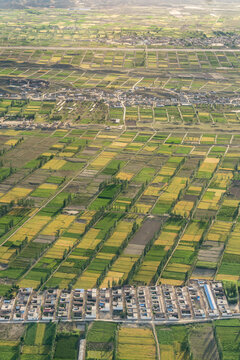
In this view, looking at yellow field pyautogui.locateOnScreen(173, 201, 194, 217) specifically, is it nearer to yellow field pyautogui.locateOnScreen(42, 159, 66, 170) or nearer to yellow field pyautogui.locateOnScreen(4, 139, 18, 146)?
yellow field pyautogui.locateOnScreen(42, 159, 66, 170)

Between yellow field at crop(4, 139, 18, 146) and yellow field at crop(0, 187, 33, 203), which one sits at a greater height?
yellow field at crop(0, 187, 33, 203)

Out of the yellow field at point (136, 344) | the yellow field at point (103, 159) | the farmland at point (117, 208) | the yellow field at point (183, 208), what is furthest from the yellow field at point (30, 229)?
the yellow field at point (136, 344)

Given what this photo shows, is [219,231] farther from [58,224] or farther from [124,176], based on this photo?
[58,224]

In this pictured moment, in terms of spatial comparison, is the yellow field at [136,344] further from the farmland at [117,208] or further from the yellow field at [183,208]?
the yellow field at [183,208]

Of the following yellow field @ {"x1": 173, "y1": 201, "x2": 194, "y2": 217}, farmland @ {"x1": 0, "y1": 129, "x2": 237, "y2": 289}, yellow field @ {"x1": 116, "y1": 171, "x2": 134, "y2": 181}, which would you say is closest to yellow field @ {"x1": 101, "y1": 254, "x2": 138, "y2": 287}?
farmland @ {"x1": 0, "y1": 129, "x2": 237, "y2": 289}

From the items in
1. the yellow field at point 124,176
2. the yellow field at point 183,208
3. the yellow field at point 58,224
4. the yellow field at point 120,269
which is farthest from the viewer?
the yellow field at point 124,176

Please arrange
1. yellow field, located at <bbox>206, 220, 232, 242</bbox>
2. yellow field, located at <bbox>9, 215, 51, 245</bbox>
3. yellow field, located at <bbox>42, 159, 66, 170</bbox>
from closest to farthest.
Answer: yellow field, located at <bbox>9, 215, 51, 245</bbox> → yellow field, located at <bbox>206, 220, 232, 242</bbox> → yellow field, located at <bbox>42, 159, 66, 170</bbox>

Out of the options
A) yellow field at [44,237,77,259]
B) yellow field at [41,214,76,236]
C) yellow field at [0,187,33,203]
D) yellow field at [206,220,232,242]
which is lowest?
yellow field at [0,187,33,203]

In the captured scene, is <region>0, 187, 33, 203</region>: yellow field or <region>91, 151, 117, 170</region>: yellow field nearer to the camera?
<region>0, 187, 33, 203</region>: yellow field

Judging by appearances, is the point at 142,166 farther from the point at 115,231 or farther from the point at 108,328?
the point at 108,328

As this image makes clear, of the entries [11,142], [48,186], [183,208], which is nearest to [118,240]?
[183,208]

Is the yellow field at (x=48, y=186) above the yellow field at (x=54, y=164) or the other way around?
above
